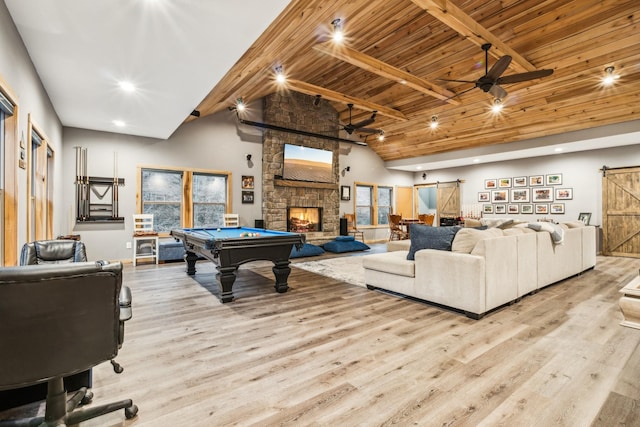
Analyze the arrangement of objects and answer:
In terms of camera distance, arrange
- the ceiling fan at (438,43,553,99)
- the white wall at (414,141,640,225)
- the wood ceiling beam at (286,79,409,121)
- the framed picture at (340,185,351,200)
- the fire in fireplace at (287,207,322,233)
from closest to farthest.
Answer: the ceiling fan at (438,43,553,99) → the wood ceiling beam at (286,79,409,121) → the white wall at (414,141,640,225) → the fire in fireplace at (287,207,322,233) → the framed picture at (340,185,351,200)

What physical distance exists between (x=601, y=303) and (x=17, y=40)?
21.7 ft

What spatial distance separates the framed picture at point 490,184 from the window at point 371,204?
3.10m

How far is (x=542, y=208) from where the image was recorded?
872 centimetres

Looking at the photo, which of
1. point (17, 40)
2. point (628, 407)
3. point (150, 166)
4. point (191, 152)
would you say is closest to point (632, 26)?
point (628, 407)

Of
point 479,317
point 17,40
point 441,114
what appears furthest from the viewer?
point 441,114

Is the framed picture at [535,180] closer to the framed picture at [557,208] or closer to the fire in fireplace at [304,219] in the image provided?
the framed picture at [557,208]

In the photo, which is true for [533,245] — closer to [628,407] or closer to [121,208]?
[628,407]

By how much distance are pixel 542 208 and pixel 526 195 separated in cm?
55

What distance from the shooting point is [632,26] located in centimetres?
433

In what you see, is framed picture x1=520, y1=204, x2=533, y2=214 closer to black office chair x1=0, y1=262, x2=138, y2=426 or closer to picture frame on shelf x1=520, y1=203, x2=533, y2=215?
picture frame on shelf x1=520, y1=203, x2=533, y2=215

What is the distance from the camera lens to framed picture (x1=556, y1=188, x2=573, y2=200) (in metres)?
8.18

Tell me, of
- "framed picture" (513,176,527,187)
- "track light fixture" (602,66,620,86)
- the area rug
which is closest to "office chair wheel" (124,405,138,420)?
the area rug

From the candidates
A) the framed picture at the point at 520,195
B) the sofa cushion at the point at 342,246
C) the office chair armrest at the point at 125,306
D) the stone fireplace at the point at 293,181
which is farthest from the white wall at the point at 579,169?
the office chair armrest at the point at 125,306

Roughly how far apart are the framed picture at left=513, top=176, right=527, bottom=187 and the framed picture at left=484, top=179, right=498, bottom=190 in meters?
0.54
